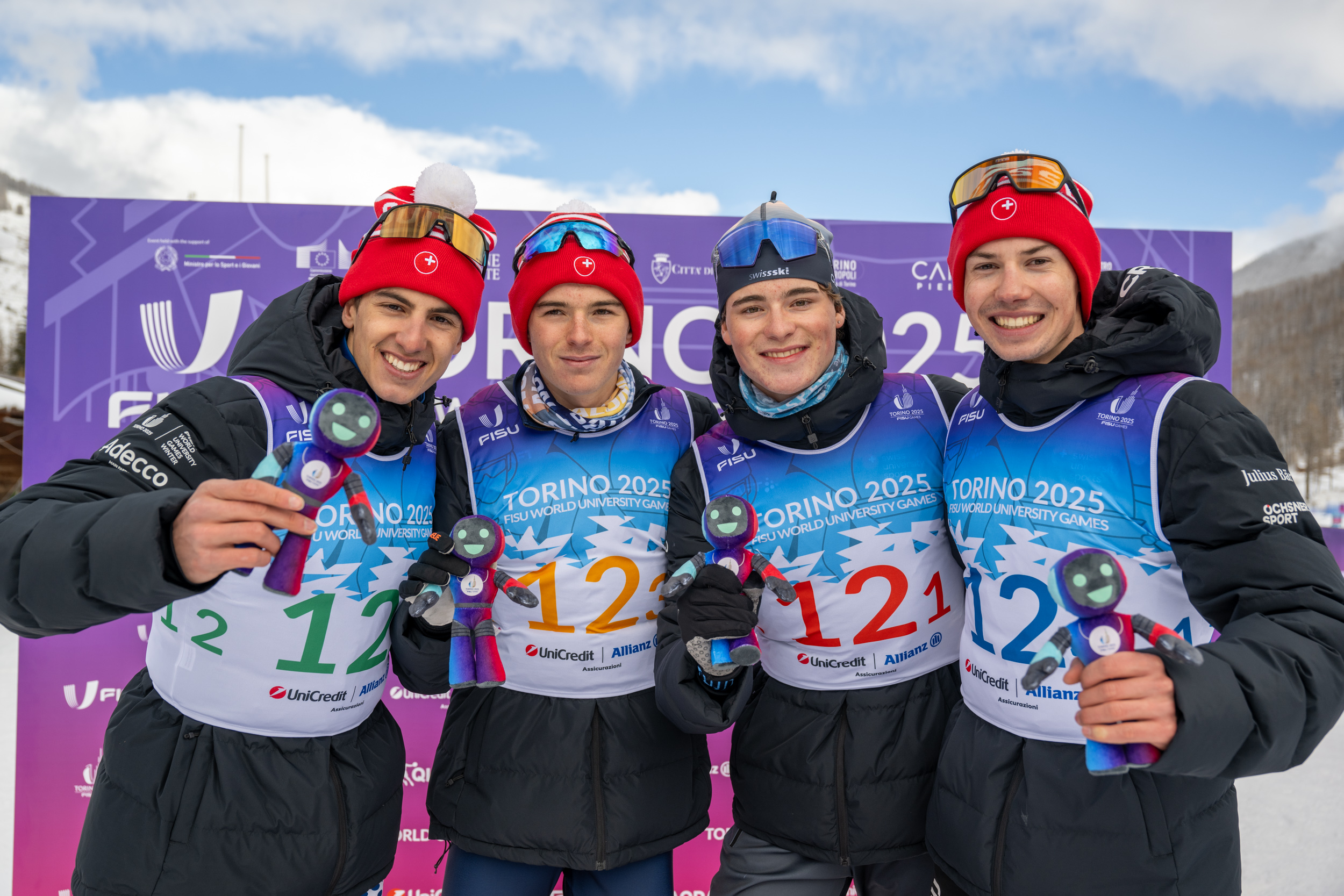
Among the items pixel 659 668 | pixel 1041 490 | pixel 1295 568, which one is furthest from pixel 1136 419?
pixel 659 668

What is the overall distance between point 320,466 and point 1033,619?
165 cm

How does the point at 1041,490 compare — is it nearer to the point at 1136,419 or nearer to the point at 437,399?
the point at 1136,419

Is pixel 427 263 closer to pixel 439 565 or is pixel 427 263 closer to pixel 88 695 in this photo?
pixel 439 565

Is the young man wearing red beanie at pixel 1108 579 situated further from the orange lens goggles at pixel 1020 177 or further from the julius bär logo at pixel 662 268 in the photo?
the julius bär logo at pixel 662 268

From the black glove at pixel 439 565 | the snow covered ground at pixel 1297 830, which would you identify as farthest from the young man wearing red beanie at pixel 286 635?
the snow covered ground at pixel 1297 830

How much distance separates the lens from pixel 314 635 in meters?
1.91

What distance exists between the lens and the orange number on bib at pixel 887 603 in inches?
84.0

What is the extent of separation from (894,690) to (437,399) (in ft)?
5.54

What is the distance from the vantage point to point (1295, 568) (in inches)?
54.4

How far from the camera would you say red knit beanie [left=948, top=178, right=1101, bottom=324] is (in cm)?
188

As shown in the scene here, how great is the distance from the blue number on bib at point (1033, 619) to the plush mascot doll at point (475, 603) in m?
1.21

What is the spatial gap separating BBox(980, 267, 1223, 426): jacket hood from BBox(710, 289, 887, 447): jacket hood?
45 cm

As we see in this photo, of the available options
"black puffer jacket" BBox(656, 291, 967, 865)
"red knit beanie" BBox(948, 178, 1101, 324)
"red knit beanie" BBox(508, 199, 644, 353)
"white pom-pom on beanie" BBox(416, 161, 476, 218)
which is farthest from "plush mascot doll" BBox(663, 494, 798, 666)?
"white pom-pom on beanie" BBox(416, 161, 476, 218)

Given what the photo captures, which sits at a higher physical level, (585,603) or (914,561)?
(914,561)
